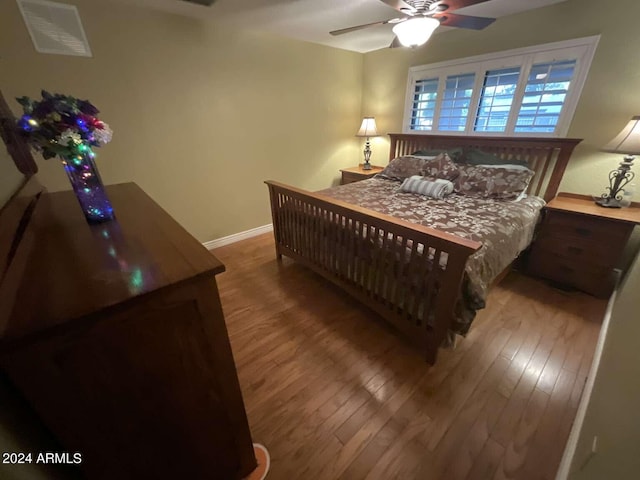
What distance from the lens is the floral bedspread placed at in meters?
1.52

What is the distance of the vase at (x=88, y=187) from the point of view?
38.5 inches

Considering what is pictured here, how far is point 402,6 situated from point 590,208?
2.11m

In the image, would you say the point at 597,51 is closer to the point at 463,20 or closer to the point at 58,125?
the point at 463,20

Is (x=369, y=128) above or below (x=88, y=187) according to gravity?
above

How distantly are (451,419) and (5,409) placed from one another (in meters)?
1.61

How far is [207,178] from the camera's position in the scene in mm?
2867

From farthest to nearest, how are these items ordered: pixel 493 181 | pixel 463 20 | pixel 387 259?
pixel 493 181 < pixel 463 20 < pixel 387 259

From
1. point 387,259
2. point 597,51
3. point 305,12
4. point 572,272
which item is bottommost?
point 572,272

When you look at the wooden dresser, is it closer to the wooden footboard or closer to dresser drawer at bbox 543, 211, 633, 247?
the wooden footboard

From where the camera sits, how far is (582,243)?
2090mm

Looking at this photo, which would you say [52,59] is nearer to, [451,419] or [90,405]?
[90,405]

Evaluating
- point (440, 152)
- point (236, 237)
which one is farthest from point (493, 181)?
point (236, 237)

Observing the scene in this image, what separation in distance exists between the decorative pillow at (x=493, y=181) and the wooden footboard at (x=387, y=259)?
137 centimetres

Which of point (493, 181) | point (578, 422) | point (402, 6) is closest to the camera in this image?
point (578, 422)
